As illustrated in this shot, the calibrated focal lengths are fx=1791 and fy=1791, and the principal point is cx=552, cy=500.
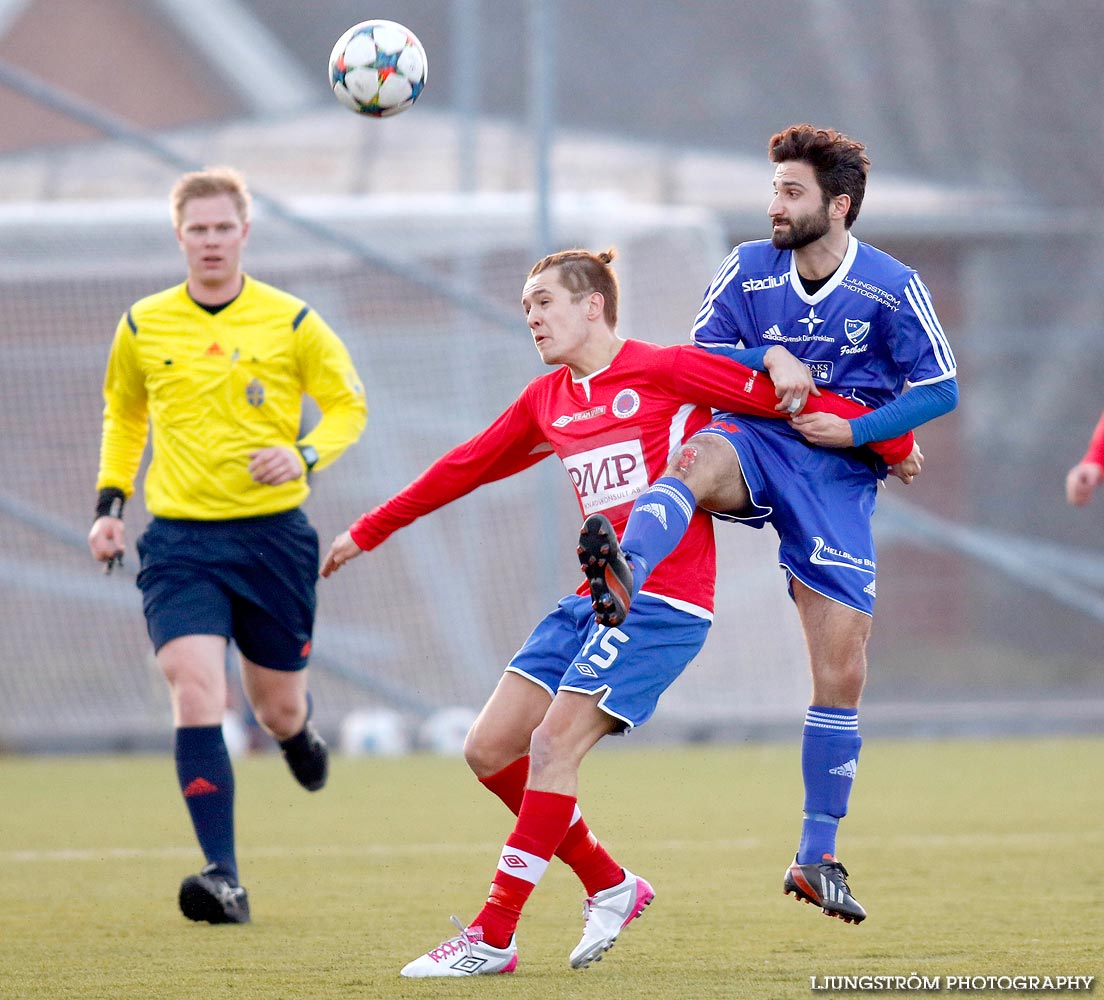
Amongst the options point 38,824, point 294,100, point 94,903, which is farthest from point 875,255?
point 294,100

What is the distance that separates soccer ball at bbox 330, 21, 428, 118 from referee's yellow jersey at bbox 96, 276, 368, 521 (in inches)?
28.2

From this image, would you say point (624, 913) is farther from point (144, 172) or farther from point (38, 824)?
point (144, 172)

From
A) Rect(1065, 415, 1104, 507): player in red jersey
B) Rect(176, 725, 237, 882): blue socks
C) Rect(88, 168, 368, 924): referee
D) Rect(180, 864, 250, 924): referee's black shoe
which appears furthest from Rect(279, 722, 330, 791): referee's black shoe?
Rect(1065, 415, 1104, 507): player in red jersey

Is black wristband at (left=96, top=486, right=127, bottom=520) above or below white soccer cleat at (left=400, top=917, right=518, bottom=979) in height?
above

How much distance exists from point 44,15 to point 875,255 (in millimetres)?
16834

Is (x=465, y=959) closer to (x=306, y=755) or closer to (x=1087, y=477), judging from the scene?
(x=306, y=755)

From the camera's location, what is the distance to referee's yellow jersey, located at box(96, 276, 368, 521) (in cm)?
580

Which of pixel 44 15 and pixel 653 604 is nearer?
pixel 653 604

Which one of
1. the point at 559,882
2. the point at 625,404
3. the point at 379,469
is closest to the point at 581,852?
the point at 625,404

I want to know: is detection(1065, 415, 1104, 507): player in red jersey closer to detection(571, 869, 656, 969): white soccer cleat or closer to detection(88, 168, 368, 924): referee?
detection(571, 869, 656, 969): white soccer cleat

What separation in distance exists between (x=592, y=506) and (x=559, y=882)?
77.9 inches

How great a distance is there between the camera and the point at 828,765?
4.94 meters

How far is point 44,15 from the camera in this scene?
64.9 feet

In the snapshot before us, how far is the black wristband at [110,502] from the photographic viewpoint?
19.2 ft
